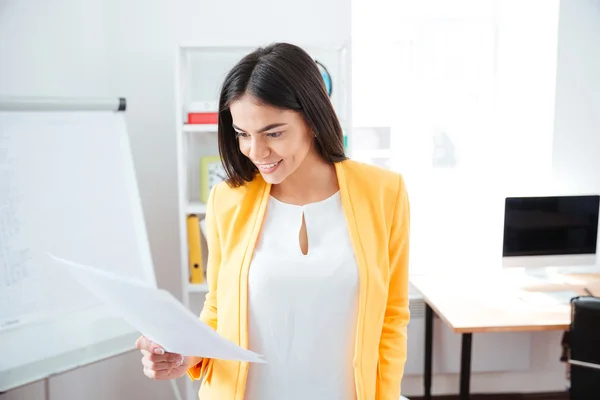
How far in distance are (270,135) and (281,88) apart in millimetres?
92

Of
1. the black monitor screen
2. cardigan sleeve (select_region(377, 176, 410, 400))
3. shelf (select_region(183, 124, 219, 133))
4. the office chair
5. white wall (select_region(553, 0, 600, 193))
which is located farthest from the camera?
white wall (select_region(553, 0, 600, 193))

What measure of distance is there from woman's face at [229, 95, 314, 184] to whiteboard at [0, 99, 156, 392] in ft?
3.16

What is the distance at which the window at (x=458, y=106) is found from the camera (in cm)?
270

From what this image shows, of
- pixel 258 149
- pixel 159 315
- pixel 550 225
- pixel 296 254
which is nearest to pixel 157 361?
pixel 159 315

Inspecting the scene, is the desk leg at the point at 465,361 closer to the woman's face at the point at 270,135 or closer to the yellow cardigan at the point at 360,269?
the yellow cardigan at the point at 360,269

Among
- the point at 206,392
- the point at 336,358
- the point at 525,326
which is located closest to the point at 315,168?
the point at 336,358

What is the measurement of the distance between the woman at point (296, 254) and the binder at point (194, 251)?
1.16 m

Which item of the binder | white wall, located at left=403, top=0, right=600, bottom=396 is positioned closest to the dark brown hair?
the binder

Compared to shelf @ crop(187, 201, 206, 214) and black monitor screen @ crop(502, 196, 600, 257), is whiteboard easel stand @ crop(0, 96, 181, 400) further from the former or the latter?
black monitor screen @ crop(502, 196, 600, 257)

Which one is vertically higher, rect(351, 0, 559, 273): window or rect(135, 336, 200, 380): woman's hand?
rect(351, 0, 559, 273): window

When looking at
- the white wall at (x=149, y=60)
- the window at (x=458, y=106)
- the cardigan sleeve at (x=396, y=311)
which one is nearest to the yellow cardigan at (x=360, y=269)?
the cardigan sleeve at (x=396, y=311)

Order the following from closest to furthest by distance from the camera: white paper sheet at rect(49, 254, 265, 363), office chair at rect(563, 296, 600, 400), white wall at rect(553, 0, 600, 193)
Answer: white paper sheet at rect(49, 254, 265, 363), office chair at rect(563, 296, 600, 400), white wall at rect(553, 0, 600, 193)

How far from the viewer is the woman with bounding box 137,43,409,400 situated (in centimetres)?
102

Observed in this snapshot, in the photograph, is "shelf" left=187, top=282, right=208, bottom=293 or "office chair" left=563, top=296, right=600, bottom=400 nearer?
"office chair" left=563, top=296, right=600, bottom=400
